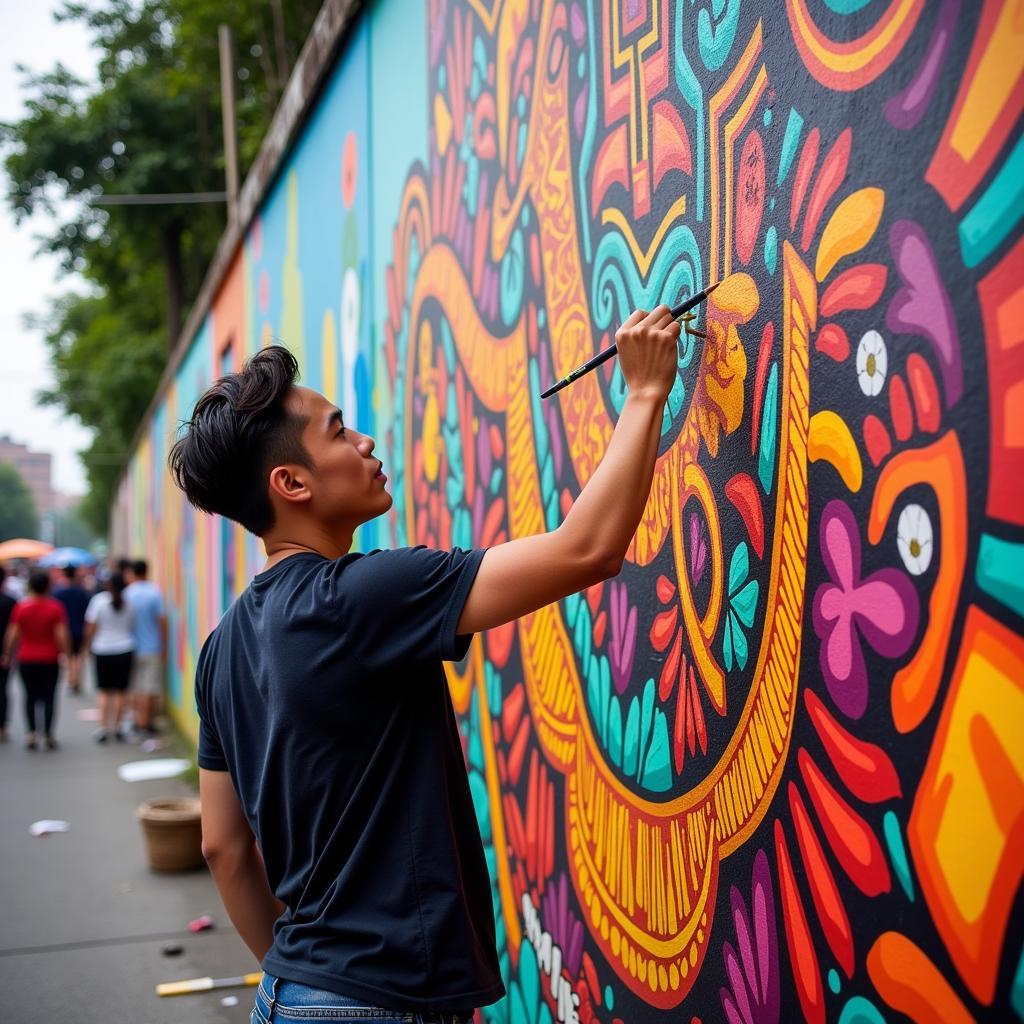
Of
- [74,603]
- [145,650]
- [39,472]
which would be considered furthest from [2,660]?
[39,472]

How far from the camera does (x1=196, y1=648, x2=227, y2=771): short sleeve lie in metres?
2.13

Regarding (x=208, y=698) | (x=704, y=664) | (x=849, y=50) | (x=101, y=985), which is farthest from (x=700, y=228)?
(x=101, y=985)

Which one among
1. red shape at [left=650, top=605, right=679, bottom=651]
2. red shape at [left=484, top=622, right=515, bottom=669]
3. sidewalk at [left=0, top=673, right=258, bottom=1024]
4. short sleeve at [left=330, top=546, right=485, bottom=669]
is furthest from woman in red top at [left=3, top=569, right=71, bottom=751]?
short sleeve at [left=330, top=546, right=485, bottom=669]

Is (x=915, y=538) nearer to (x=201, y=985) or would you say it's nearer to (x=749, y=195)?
(x=749, y=195)

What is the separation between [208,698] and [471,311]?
164 centimetres

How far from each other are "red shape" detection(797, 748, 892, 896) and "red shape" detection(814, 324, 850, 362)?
1.94 feet

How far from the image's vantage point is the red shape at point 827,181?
1568 mm

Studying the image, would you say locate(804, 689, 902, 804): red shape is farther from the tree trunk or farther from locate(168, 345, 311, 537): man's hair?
the tree trunk

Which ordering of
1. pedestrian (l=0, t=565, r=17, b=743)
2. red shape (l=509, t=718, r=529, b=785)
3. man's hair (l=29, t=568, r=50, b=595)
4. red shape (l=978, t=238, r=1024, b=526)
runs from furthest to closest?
pedestrian (l=0, t=565, r=17, b=743) → man's hair (l=29, t=568, r=50, b=595) → red shape (l=509, t=718, r=529, b=785) → red shape (l=978, t=238, r=1024, b=526)

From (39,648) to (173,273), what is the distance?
13.7 metres

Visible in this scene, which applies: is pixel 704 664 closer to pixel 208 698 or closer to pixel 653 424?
pixel 653 424

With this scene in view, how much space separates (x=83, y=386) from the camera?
34594 millimetres

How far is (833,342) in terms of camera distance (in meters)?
1.60

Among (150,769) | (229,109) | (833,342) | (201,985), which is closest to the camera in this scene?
(833,342)
